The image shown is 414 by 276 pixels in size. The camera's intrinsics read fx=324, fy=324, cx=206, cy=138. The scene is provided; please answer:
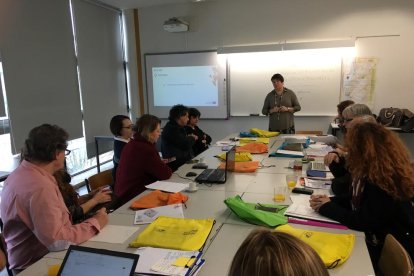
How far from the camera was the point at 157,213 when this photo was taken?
1.94m

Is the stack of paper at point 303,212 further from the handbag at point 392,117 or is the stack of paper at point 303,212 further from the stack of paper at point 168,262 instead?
the handbag at point 392,117

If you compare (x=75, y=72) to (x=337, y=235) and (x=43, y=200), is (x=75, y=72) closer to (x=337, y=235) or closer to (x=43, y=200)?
(x=43, y=200)

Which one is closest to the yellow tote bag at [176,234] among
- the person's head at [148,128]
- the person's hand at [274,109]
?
the person's head at [148,128]

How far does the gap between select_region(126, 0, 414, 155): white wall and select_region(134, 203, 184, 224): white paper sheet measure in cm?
420

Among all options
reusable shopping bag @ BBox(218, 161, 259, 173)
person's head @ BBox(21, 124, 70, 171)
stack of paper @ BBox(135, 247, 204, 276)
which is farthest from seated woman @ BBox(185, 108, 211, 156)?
stack of paper @ BBox(135, 247, 204, 276)

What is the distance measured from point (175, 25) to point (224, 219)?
14.9ft

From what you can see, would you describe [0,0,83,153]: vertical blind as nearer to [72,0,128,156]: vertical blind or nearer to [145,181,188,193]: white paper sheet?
[72,0,128,156]: vertical blind

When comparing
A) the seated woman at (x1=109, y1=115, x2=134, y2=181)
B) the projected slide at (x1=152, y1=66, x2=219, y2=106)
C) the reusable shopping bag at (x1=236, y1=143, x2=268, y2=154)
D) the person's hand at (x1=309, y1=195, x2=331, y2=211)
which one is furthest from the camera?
the projected slide at (x1=152, y1=66, x2=219, y2=106)

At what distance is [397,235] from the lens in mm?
1717

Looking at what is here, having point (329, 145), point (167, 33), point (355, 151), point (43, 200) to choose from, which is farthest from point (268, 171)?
point (167, 33)

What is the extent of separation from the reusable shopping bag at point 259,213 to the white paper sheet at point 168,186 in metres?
0.60

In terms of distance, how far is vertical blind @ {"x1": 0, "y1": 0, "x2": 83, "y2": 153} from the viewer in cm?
389

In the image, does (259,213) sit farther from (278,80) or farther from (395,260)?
(278,80)

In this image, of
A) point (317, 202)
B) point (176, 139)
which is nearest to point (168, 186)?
point (317, 202)
